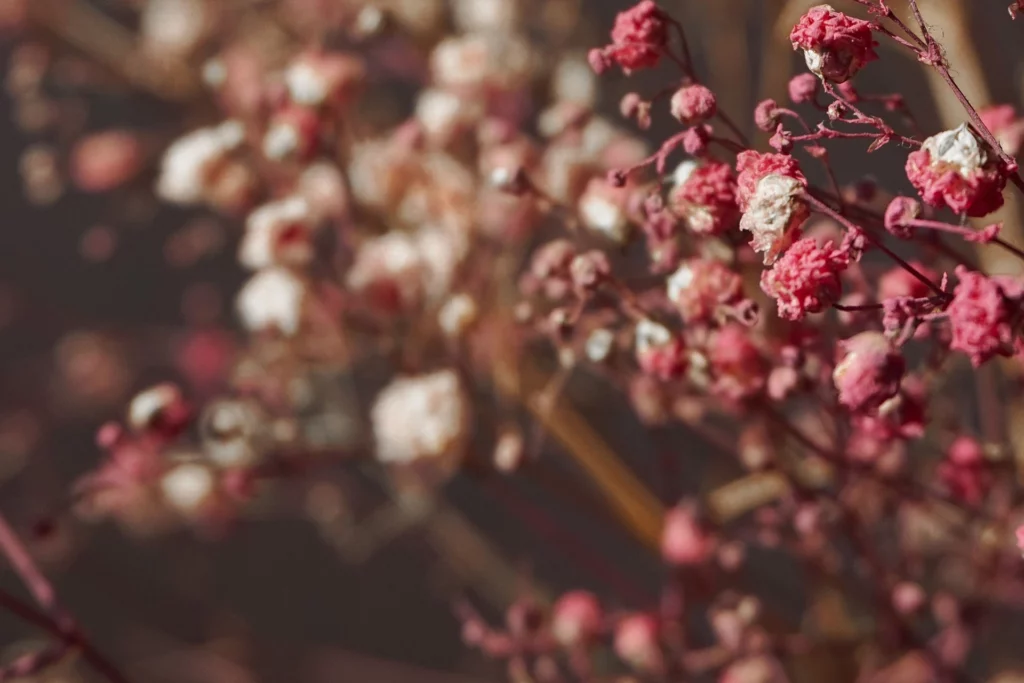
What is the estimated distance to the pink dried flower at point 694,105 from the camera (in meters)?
0.28

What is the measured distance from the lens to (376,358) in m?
0.61

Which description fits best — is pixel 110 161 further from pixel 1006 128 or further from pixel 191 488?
pixel 1006 128

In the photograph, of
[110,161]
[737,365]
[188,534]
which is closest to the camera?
[737,365]

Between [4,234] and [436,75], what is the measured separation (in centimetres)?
66

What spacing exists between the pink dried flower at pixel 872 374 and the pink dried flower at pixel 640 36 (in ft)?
0.37

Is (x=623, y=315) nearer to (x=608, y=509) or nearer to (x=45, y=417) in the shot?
(x=608, y=509)

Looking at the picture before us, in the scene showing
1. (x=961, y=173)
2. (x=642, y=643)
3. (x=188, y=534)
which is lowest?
(x=188, y=534)

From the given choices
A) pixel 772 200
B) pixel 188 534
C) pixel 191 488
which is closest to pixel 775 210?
pixel 772 200

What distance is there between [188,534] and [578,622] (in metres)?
0.58

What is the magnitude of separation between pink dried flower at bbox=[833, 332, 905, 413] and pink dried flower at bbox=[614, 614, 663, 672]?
0.20 metres

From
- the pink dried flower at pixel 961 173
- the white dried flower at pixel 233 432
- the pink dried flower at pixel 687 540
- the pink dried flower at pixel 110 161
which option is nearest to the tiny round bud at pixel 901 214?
the pink dried flower at pixel 961 173

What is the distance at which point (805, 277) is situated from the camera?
0.81ft

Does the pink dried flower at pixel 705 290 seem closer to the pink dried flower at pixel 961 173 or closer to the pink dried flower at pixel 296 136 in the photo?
the pink dried flower at pixel 961 173

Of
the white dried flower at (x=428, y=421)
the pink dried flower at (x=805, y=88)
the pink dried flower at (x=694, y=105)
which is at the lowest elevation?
the white dried flower at (x=428, y=421)
